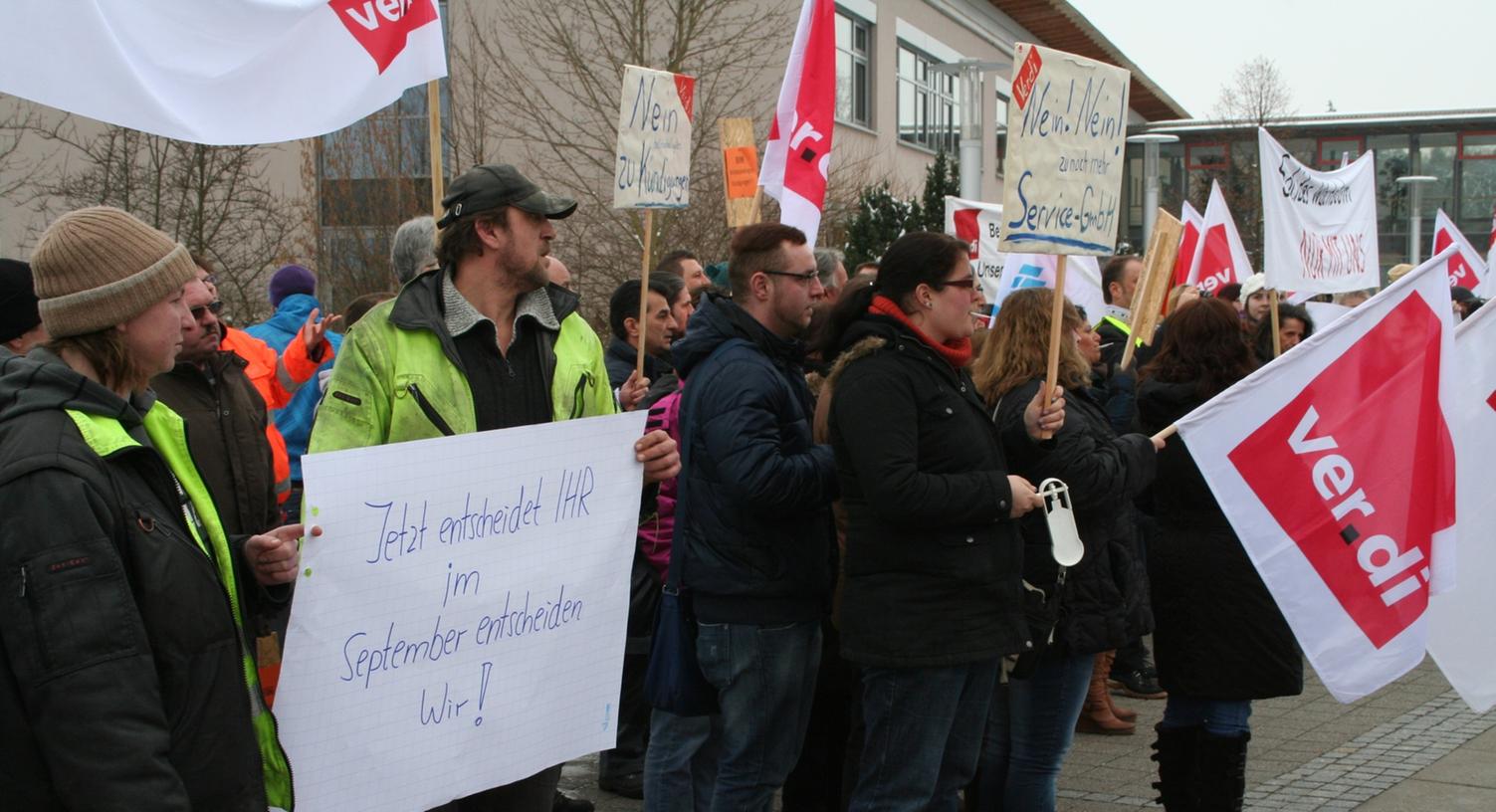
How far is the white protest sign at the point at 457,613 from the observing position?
317 centimetres

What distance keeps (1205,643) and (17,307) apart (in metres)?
3.76

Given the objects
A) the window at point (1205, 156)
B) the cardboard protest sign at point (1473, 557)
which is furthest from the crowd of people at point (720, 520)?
the window at point (1205, 156)

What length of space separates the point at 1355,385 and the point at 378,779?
321cm

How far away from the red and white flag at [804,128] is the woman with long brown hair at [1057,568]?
245 cm

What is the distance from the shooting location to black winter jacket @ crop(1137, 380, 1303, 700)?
4.99 metres

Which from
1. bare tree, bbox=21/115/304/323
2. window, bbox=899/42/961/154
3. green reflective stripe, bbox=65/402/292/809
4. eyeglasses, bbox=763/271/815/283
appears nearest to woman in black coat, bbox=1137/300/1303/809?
eyeglasses, bbox=763/271/815/283

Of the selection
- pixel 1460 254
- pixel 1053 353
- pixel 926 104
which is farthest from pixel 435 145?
pixel 926 104

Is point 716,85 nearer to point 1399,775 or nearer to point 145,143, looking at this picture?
point 145,143

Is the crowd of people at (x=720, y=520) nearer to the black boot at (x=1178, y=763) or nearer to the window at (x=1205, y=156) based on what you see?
the black boot at (x=1178, y=763)

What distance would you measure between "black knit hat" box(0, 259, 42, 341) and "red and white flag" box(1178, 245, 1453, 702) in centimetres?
335

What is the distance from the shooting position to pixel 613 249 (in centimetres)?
1756

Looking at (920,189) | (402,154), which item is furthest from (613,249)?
(920,189)

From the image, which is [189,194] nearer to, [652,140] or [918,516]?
[652,140]

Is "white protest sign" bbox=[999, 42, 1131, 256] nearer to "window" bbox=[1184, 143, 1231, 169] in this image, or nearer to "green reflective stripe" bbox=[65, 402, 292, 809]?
"green reflective stripe" bbox=[65, 402, 292, 809]
